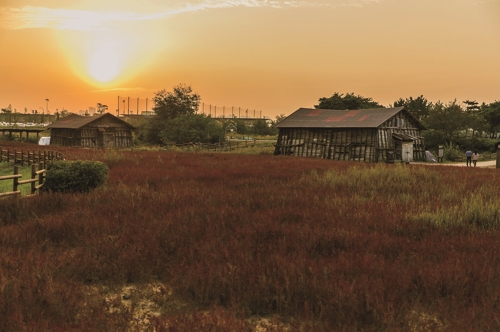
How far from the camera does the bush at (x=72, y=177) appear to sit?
1183 cm

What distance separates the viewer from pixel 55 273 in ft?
15.8

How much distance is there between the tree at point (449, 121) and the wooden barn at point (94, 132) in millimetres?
42451

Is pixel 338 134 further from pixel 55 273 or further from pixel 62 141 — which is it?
pixel 62 141

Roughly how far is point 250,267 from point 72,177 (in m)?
9.10

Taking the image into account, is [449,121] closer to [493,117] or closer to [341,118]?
[341,118]

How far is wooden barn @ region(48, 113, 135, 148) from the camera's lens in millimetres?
51719

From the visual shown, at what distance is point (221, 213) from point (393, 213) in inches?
137

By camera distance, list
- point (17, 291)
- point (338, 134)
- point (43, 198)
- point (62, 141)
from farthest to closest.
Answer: point (62, 141), point (338, 134), point (43, 198), point (17, 291)

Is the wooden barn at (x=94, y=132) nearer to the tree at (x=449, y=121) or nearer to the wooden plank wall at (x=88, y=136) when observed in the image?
the wooden plank wall at (x=88, y=136)

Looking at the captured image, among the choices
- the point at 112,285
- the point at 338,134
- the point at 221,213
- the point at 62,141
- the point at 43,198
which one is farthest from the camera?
the point at 62,141

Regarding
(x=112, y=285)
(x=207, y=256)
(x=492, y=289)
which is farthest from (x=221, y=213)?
(x=492, y=289)

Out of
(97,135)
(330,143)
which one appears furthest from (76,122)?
(330,143)

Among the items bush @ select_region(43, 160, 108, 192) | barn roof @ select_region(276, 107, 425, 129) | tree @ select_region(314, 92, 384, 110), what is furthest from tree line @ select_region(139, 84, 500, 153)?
bush @ select_region(43, 160, 108, 192)

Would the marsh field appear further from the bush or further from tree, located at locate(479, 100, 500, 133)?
tree, located at locate(479, 100, 500, 133)
